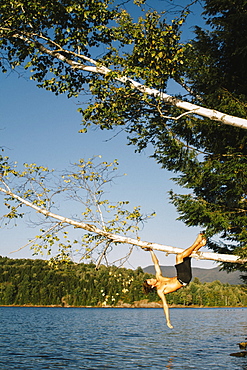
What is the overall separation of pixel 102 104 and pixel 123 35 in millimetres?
2337

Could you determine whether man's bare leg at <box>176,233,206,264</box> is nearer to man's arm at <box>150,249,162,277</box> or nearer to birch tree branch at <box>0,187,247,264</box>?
man's arm at <box>150,249,162,277</box>

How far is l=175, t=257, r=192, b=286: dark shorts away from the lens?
8.33m

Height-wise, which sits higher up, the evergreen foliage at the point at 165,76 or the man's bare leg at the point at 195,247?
the evergreen foliage at the point at 165,76

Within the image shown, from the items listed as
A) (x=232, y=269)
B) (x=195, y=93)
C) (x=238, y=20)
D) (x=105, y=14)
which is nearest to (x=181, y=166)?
(x=195, y=93)

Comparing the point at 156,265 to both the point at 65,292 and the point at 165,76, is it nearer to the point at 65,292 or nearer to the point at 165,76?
the point at 165,76

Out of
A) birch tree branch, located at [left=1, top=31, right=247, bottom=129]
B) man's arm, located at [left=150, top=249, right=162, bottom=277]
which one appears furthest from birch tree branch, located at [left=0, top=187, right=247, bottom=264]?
birch tree branch, located at [left=1, top=31, right=247, bottom=129]

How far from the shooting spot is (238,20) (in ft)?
40.4

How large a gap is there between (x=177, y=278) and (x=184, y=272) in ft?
0.99

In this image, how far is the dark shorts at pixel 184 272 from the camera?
27.3 ft

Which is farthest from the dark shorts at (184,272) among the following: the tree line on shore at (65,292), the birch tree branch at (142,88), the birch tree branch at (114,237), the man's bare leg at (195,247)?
the tree line on shore at (65,292)

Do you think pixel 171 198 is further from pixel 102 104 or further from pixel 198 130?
pixel 102 104

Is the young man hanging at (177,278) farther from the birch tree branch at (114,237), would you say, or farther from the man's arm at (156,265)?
the birch tree branch at (114,237)

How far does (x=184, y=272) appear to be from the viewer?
328 inches

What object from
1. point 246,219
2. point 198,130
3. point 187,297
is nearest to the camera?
point 246,219
